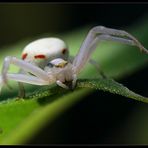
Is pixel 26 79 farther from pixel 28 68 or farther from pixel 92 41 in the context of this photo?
pixel 92 41

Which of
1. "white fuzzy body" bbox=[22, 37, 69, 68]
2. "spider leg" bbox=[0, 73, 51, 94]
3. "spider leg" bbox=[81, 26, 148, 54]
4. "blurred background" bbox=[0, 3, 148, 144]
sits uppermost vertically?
"spider leg" bbox=[81, 26, 148, 54]

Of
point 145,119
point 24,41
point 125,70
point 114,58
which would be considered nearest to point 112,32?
point 125,70

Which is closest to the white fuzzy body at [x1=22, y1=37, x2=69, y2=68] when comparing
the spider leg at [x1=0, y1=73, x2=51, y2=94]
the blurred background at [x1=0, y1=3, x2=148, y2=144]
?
the spider leg at [x1=0, y1=73, x2=51, y2=94]

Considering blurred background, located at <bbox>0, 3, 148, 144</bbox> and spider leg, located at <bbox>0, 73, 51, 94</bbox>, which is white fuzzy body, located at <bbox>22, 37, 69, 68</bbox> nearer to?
spider leg, located at <bbox>0, 73, 51, 94</bbox>

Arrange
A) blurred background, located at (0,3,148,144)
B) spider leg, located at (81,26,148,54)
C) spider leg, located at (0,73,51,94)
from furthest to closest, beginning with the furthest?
blurred background, located at (0,3,148,144)
spider leg, located at (81,26,148,54)
spider leg, located at (0,73,51,94)

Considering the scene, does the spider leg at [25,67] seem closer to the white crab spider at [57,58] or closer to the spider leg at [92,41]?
the white crab spider at [57,58]

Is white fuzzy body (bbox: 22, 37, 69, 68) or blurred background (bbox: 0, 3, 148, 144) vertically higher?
white fuzzy body (bbox: 22, 37, 69, 68)

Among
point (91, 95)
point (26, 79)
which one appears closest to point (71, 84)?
point (26, 79)

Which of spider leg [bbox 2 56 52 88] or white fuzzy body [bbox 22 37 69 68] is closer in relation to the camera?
spider leg [bbox 2 56 52 88]
